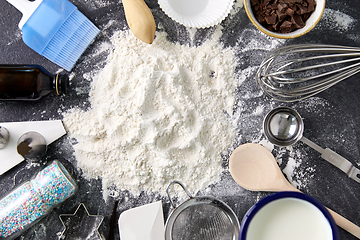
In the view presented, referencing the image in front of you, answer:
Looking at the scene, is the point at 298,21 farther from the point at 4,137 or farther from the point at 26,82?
the point at 4,137

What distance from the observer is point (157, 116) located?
797 mm


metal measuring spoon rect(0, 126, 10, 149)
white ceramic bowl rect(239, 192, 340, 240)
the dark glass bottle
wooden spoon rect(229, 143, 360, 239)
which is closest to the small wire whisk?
wooden spoon rect(229, 143, 360, 239)

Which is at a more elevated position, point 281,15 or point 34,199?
point 281,15

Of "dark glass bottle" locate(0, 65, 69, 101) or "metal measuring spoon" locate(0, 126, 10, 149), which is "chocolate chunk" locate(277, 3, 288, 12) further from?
"metal measuring spoon" locate(0, 126, 10, 149)

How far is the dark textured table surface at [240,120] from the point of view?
85 centimetres

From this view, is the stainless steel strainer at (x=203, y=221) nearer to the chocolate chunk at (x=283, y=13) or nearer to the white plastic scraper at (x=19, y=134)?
the white plastic scraper at (x=19, y=134)

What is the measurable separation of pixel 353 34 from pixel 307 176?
0.49m

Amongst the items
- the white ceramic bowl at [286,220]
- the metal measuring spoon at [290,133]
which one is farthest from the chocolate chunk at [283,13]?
the white ceramic bowl at [286,220]

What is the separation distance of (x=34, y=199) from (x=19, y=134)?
224mm

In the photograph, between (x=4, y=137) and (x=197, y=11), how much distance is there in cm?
74

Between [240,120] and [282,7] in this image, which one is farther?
[240,120]

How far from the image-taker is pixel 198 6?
0.85m

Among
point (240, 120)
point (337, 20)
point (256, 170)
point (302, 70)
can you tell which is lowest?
point (256, 170)

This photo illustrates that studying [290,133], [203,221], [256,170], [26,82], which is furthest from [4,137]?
[290,133]
